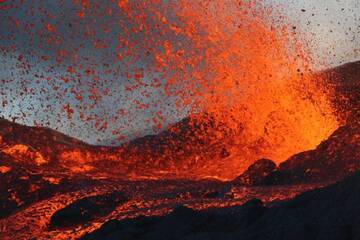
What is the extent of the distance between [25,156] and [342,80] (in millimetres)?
28199

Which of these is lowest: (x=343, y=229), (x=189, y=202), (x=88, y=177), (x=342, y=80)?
(x=343, y=229)

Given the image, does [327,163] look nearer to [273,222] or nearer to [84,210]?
[84,210]

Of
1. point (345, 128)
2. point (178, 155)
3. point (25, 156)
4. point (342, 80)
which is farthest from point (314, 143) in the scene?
point (25, 156)

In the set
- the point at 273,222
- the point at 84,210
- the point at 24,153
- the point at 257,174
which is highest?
the point at 24,153

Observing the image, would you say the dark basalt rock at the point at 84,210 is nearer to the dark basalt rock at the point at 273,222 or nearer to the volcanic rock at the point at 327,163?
the dark basalt rock at the point at 273,222

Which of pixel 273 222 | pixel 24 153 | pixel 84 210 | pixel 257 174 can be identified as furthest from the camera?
pixel 24 153

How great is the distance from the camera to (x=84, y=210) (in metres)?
18.5

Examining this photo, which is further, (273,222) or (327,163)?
(327,163)

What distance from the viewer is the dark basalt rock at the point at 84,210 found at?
707 inches

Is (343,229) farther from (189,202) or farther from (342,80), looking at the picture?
(342,80)

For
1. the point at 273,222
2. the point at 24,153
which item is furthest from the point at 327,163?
the point at 24,153

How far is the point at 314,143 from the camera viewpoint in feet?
102

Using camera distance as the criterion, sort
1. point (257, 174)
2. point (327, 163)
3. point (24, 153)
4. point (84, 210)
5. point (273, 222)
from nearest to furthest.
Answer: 1. point (273, 222)
2. point (84, 210)
3. point (327, 163)
4. point (257, 174)
5. point (24, 153)

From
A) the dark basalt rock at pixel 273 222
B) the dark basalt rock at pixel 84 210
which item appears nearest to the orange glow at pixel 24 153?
the dark basalt rock at pixel 84 210
